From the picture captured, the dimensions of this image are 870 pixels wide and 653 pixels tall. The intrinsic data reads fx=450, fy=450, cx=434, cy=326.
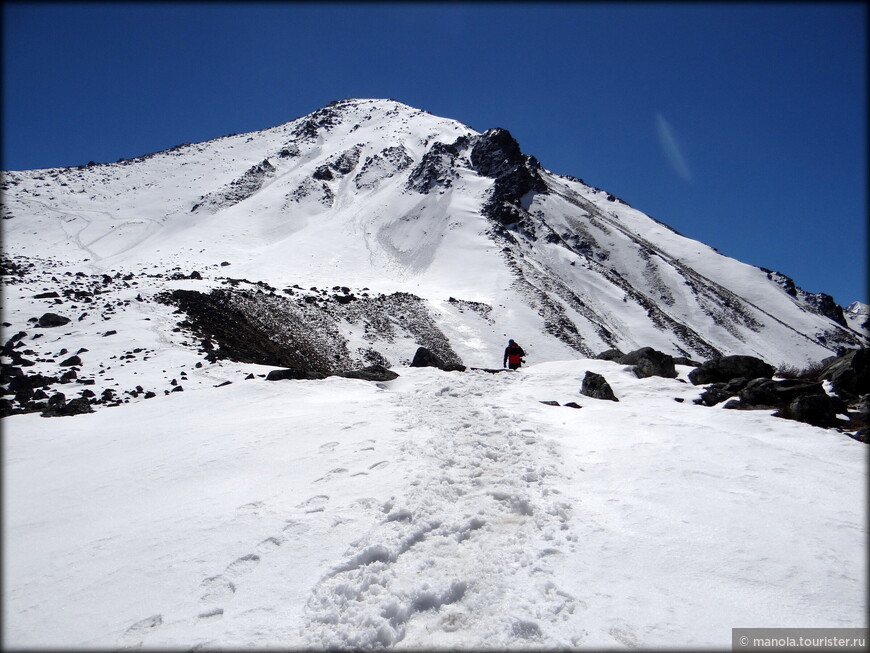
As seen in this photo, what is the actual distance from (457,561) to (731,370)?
1293 cm

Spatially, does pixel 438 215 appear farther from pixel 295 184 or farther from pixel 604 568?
pixel 604 568

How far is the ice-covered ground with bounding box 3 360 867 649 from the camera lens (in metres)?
4.72

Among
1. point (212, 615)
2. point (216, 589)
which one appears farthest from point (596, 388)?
point (212, 615)

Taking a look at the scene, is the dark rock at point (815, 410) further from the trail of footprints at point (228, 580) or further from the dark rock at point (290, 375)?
the dark rock at point (290, 375)

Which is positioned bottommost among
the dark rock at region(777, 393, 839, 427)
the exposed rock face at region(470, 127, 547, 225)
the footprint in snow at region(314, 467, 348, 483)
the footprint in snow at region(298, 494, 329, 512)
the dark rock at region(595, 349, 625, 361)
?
the footprint in snow at region(298, 494, 329, 512)

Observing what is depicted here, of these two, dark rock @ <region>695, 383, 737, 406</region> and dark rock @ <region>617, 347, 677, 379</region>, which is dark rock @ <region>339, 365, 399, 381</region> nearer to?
dark rock @ <region>617, 347, 677, 379</region>

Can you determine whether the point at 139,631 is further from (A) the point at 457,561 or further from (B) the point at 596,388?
(B) the point at 596,388

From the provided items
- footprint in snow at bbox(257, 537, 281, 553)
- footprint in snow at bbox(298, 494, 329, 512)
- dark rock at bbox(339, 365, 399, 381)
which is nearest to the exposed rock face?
dark rock at bbox(339, 365, 399, 381)

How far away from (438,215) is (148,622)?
72785 mm

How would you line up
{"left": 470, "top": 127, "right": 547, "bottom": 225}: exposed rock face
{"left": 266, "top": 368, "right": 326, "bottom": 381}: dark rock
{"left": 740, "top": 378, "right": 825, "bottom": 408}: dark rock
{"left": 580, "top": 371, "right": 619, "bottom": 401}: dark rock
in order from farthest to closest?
{"left": 470, "top": 127, "right": 547, "bottom": 225}: exposed rock face → {"left": 266, "top": 368, "right": 326, "bottom": 381}: dark rock → {"left": 580, "top": 371, "right": 619, "bottom": 401}: dark rock → {"left": 740, "top": 378, "right": 825, "bottom": 408}: dark rock

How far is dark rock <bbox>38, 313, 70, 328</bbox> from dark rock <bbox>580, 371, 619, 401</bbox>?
76.5 ft

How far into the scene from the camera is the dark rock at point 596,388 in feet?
46.2

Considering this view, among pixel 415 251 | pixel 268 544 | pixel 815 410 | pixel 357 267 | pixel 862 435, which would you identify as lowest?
pixel 268 544

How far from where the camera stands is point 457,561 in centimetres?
582
